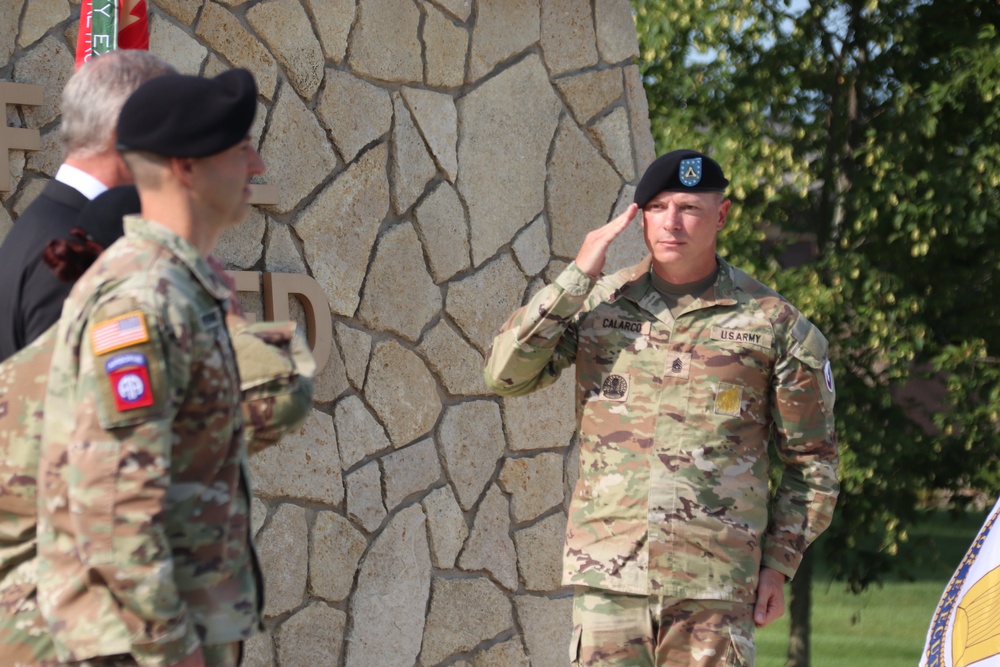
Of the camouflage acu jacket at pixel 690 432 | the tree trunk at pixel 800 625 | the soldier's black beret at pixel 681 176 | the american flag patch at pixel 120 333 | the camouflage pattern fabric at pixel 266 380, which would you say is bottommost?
the tree trunk at pixel 800 625

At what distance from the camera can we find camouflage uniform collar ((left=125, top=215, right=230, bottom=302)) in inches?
72.8

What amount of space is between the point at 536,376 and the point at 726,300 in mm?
543

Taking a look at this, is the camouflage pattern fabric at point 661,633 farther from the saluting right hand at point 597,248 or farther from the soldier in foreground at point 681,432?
the saluting right hand at point 597,248

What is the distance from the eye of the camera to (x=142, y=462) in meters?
1.72

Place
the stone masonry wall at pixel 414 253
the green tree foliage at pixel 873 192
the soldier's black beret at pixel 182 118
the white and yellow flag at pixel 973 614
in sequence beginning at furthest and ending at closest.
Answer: the green tree foliage at pixel 873 192, the stone masonry wall at pixel 414 253, the white and yellow flag at pixel 973 614, the soldier's black beret at pixel 182 118

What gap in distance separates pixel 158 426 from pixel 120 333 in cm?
14

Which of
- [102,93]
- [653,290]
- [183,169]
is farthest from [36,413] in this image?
[653,290]

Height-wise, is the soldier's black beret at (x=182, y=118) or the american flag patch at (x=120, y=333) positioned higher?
the soldier's black beret at (x=182, y=118)

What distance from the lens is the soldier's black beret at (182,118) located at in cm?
184

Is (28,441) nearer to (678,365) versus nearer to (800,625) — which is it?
(678,365)

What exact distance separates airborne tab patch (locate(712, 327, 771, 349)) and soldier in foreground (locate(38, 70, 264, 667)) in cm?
168

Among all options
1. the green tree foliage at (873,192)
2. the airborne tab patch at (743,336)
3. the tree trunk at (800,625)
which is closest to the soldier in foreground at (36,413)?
the airborne tab patch at (743,336)

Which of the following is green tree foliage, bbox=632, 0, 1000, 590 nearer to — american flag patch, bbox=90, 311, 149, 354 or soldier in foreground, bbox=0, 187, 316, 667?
soldier in foreground, bbox=0, 187, 316, 667

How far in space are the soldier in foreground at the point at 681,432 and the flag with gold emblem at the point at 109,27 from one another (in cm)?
126
